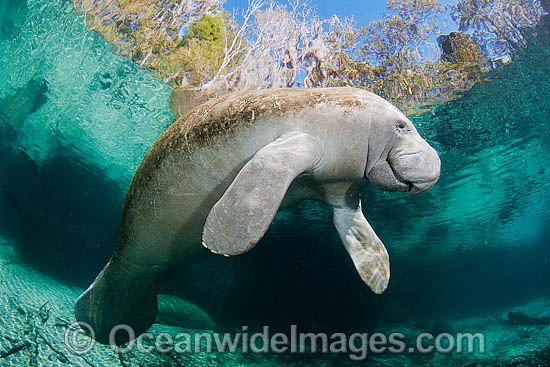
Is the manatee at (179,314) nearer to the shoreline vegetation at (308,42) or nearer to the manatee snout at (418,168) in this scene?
the shoreline vegetation at (308,42)

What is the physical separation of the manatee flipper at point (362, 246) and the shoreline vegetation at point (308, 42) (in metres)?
4.35

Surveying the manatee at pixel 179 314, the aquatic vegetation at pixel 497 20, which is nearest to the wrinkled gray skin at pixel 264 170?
the manatee at pixel 179 314

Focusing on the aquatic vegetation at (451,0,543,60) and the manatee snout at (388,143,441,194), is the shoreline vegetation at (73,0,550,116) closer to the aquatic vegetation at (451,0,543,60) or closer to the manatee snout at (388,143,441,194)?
the aquatic vegetation at (451,0,543,60)

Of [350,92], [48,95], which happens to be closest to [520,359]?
[350,92]

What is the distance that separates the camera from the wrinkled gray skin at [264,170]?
157cm

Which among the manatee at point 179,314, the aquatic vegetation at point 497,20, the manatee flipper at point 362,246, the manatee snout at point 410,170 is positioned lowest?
the manatee at point 179,314

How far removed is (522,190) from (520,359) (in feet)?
40.0

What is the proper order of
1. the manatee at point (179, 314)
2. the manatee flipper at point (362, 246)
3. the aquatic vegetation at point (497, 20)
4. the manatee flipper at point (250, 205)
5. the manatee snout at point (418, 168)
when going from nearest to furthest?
the manatee flipper at point (250, 205) → the manatee snout at point (418, 168) → the manatee flipper at point (362, 246) → the aquatic vegetation at point (497, 20) → the manatee at point (179, 314)

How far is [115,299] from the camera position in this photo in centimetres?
329

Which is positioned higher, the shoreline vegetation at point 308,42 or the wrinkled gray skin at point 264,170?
the shoreline vegetation at point 308,42

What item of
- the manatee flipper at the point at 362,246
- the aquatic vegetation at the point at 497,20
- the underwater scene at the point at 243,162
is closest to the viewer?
the underwater scene at the point at 243,162

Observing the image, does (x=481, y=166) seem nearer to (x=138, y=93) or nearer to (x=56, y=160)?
(x=138, y=93)

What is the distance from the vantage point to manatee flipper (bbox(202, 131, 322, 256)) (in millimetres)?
1490

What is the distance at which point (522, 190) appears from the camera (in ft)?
49.8
